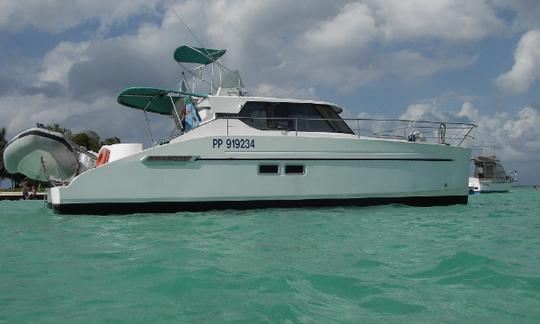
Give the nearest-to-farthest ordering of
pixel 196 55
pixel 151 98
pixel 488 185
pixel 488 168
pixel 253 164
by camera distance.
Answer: pixel 253 164 < pixel 151 98 < pixel 196 55 < pixel 488 185 < pixel 488 168

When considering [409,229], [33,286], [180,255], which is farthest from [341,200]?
[33,286]

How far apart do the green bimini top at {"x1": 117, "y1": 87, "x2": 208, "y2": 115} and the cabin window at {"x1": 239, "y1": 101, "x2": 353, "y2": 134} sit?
4.07 feet

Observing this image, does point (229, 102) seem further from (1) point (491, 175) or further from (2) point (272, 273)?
(1) point (491, 175)

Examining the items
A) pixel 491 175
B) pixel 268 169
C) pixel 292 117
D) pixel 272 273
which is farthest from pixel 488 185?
pixel 272 273

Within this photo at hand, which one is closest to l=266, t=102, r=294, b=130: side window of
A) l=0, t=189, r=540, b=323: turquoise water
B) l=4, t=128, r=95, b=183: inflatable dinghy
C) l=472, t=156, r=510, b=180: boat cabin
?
l=0, t=189, r=540, b=323: turquoise water

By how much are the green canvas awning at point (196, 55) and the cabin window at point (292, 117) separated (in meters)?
2.48

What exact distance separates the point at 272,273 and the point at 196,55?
9.56 metres

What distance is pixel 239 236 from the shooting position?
21.5 ft

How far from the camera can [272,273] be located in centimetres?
420

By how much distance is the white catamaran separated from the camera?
9.66m

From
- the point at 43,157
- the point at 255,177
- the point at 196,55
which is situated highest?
the point at 196,55

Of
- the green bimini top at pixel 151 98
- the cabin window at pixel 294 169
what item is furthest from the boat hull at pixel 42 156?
the cabin window at pixel 294 169

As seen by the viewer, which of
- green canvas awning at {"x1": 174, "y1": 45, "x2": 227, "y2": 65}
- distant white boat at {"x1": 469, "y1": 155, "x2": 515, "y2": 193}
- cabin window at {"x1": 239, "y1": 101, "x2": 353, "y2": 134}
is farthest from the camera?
distant white boat at {"x1": 469, "y1": 155, "x2": 515, "y2": 193}

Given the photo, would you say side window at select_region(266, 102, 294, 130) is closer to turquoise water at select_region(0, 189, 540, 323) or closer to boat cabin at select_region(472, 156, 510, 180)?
turquoise water at select_region(0, 189, 540, 323)
